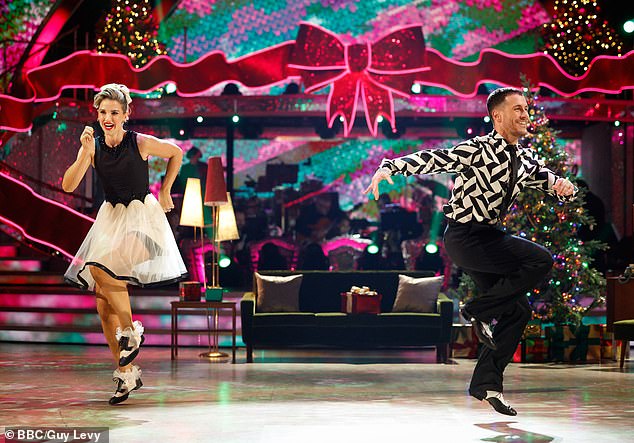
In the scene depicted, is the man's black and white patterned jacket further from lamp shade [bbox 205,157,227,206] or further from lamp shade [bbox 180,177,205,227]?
lamp shade [bbox 180,177,205,227]

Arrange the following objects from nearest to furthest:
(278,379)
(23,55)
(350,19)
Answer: (278,379)
(23,55)
(350,19)

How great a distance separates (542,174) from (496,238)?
492mm

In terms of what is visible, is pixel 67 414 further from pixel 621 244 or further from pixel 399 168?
pixel 621 244

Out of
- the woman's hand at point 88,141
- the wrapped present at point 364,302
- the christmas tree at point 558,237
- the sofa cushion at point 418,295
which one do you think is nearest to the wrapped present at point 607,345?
the christmas tree at point 558,237

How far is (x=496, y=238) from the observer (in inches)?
208

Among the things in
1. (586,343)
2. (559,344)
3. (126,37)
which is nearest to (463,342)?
(559,344)

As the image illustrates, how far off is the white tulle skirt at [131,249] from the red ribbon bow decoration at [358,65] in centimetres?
642

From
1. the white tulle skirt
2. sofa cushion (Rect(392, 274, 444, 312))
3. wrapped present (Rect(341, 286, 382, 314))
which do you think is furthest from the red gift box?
the white tulle skirt

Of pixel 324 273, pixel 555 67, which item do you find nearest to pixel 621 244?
pixel 555 67

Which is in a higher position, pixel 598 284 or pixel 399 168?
pixel 399 168

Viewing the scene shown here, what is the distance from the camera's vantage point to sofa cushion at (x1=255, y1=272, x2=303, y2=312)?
371 inches

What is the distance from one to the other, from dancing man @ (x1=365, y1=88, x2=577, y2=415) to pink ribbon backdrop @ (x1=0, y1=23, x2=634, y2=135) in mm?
6821

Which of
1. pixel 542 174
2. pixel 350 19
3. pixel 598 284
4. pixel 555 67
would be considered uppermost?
pixel 350 19

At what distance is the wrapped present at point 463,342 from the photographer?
31.1 feet
